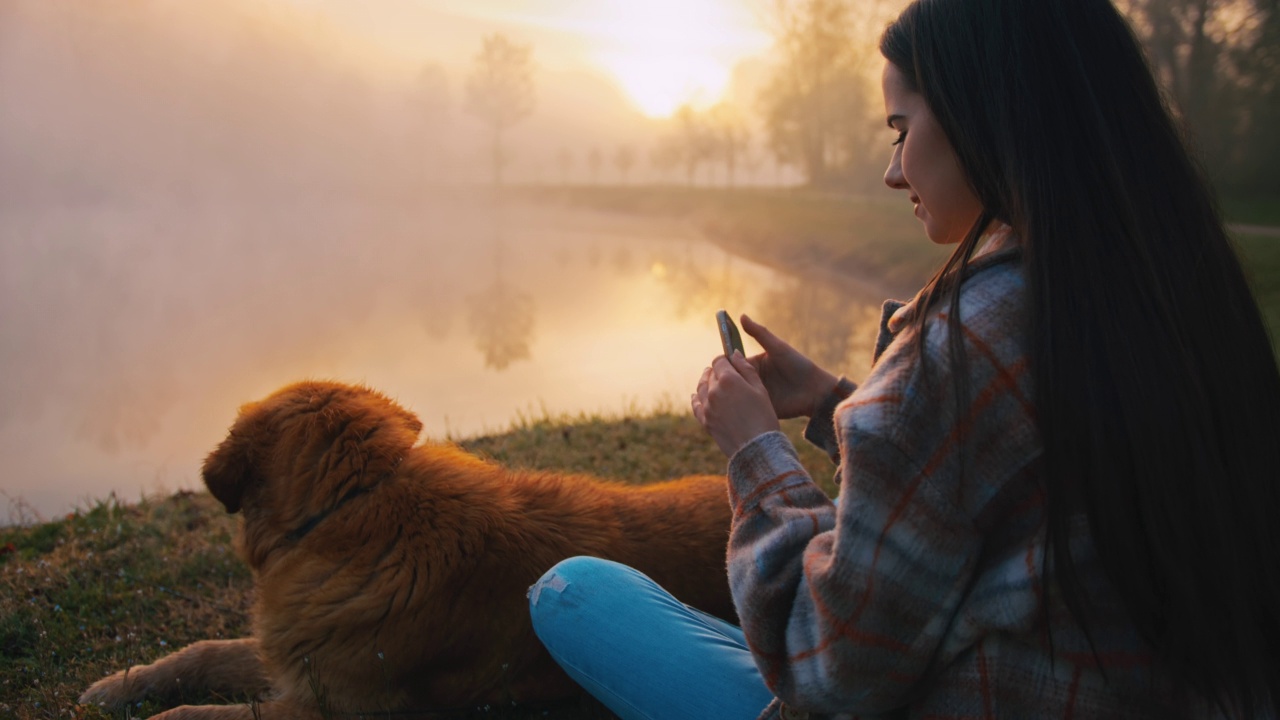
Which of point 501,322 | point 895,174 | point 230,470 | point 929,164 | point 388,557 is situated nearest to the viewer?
point 929,164

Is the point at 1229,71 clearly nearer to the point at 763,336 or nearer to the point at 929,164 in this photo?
the point at 763,336

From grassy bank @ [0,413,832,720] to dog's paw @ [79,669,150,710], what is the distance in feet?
0.15

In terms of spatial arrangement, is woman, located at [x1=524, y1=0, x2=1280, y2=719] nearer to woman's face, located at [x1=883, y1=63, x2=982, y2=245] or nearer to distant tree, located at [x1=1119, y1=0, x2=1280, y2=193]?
woman's face, located at [x1=883, y1=63, x2=982, y2=245]

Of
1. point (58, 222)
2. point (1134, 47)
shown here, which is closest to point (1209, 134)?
point (1134, 47)

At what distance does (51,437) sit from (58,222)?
657 cm

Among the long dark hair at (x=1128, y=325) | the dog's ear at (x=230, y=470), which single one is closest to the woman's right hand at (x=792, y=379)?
the long dark hair at (x=1128, y=325)

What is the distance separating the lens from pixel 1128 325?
125 centimetres

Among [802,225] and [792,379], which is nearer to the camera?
[792,379]

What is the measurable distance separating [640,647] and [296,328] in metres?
8.71

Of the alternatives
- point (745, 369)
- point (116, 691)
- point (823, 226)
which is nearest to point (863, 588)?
point (745, 369)

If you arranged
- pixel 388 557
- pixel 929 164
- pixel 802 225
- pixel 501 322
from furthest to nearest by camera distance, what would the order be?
pixel 802 225, pixel 501 322, pixel 388 557, pixel 929 164

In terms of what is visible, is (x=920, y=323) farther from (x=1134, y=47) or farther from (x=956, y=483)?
(x=1134, y=47)

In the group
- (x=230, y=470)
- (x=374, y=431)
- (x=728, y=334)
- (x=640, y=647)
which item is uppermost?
(x=728, y=334)

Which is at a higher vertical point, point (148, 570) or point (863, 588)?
point (863, 588)
